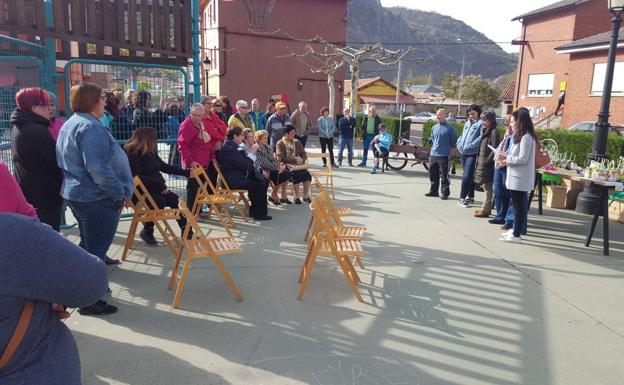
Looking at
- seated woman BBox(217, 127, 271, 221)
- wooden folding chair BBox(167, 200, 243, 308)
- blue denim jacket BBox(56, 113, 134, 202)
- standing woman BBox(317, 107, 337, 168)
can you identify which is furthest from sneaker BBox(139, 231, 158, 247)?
standing woman BBox(317, 107, 337, 168)

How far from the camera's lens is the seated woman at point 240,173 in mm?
6844

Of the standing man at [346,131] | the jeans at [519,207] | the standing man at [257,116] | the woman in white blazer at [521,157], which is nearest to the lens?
the woman in white blazer at [521,157]

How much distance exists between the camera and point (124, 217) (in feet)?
21.7

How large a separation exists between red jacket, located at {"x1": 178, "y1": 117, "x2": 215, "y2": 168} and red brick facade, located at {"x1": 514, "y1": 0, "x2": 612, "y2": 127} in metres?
23.4

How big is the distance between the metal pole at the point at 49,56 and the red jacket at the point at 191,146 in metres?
1.58

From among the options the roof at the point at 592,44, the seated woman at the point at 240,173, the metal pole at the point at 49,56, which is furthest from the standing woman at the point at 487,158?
the roof at the point at 592,44

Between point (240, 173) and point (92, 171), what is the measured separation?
3519 mm

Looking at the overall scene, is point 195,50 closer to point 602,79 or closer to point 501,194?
point 501,194

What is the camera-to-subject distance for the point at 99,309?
3.74 metres

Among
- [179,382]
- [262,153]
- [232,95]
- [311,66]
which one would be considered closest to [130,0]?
[262,153]

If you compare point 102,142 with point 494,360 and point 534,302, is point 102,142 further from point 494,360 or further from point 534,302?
point 534,302

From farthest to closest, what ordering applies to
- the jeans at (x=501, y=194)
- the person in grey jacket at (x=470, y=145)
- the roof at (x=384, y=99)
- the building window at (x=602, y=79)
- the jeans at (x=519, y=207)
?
1. the roof at (x=384, y=99)
2. the building window at (x=602, y=79)
3. the person in grey jacket at (x=470, y=145)
4. the jeans at (x=501, y=194)
5. the jeans at (x=519, y=207)

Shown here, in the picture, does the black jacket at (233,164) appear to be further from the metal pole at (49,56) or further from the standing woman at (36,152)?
the standing woman at (36,152)

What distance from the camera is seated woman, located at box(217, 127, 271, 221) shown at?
6844mm
